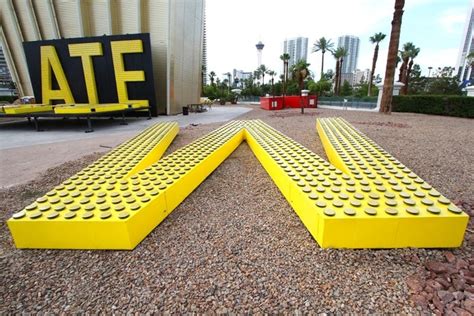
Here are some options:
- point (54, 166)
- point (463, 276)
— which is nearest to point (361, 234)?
point (463, 276)

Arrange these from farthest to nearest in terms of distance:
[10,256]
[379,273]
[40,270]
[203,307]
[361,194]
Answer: [361,194] < [10,256] < [40,270] < [379,273] < [203,307]

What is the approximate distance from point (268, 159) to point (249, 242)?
6.13 ft

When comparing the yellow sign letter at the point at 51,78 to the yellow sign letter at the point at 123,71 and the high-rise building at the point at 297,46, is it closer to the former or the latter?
the yellow sign letter at the point at 123,71

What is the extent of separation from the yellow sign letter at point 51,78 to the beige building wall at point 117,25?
255 centimetres

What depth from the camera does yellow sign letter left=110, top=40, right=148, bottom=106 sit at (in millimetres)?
12734

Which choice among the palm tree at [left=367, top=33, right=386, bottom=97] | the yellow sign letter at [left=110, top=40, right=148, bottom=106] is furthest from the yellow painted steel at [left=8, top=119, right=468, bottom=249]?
the palm tree at [left=367, top=33, right=386, bottom=97]

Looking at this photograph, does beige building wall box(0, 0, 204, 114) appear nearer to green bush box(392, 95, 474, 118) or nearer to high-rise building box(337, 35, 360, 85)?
green bush box(392, 95, 474, 118)

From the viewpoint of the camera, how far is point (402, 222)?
75.5 inches

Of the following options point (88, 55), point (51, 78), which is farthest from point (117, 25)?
point (51, 78)

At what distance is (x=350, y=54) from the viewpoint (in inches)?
3625

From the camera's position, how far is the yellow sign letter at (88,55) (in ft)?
42.5

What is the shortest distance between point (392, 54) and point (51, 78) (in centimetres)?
1978

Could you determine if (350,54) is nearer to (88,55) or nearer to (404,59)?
(404,59)

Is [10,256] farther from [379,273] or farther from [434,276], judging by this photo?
[434,276]
